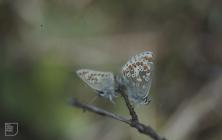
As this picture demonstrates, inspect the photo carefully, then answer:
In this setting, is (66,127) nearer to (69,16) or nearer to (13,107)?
(13,107)

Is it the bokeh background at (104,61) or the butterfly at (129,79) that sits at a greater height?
the butterfly at (129,79)

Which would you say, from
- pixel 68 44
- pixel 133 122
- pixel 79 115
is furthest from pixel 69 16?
pixel 133 122

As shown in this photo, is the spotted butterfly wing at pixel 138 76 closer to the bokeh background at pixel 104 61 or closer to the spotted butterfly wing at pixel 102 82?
the spotted butterfly wing at pixel 102 82

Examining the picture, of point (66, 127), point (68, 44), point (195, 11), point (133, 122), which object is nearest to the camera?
point (133, 122)

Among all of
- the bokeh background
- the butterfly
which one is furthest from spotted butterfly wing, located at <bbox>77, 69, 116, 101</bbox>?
the bokeh background

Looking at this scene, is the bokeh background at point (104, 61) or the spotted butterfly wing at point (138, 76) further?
the bokeh background at point (104, 61)

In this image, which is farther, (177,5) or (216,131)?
(177,5)

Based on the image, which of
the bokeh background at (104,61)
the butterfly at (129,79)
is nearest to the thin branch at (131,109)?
the butterfly at (129,79)
